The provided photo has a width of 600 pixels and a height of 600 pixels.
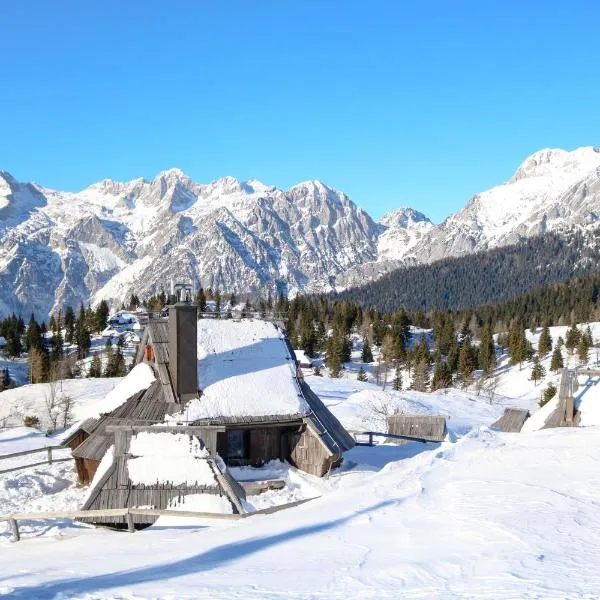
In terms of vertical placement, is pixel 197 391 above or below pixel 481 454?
above

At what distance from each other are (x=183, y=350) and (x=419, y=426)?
22224mm

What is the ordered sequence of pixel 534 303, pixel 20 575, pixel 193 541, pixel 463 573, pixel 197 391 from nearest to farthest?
1. pixel 463 573
2. pixel 20 575
3. pixel 193 541
4. pixel 197 391
5. pixel 534 303

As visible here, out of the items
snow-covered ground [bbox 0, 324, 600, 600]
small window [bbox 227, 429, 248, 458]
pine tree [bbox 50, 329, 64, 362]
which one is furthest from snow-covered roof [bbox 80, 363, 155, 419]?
pine tree [bbox 50, 329, 64, 362]

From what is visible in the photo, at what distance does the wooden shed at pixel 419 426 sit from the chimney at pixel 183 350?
20.6 m

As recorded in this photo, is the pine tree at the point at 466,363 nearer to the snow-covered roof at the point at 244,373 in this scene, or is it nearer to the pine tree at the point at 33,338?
the pine tree at the point at 33,338

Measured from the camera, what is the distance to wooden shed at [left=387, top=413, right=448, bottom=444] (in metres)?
39.5

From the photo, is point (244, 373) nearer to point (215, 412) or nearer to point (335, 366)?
point (215, 412)

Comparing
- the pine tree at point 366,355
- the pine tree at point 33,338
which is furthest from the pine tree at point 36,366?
the pine tree at point 366,355

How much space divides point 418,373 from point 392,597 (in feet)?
250

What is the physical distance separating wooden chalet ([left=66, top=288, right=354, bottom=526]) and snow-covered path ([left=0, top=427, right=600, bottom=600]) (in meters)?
5.75

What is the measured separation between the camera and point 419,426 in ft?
132

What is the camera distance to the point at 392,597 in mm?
7984

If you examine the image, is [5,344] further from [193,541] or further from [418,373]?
[193,541]

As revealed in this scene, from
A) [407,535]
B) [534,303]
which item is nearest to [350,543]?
[407,535]
